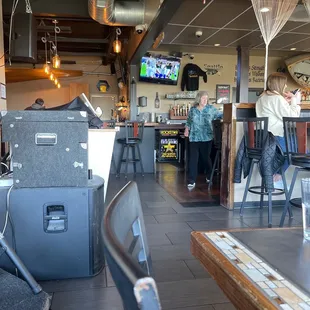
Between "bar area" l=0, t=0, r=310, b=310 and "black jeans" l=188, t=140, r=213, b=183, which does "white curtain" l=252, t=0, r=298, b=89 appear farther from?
"black jeans" l=188, t=140, r=213, b=183

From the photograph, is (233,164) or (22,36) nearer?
(233,164)

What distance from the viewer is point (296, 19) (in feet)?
16.4

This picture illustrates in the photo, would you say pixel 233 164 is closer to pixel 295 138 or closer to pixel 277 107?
pixel 277 107

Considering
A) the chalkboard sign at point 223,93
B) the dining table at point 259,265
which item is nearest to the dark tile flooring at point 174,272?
the dining table at point 259,265

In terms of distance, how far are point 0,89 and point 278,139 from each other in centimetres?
361

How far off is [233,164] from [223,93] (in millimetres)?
5627

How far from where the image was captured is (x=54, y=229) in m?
1.91

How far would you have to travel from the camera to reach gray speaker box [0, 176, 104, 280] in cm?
187

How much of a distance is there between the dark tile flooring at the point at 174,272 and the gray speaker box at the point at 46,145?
2.13 ft

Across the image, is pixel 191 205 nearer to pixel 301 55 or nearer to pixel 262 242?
pixel 262 242

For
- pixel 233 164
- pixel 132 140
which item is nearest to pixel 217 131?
pixel 233 164

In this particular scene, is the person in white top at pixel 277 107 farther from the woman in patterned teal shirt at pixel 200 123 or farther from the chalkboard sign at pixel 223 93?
the chalkboard sign at pixel 223 93

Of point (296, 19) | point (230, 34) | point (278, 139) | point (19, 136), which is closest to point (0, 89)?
point (19, 136)

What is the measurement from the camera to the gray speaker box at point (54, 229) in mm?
1872
